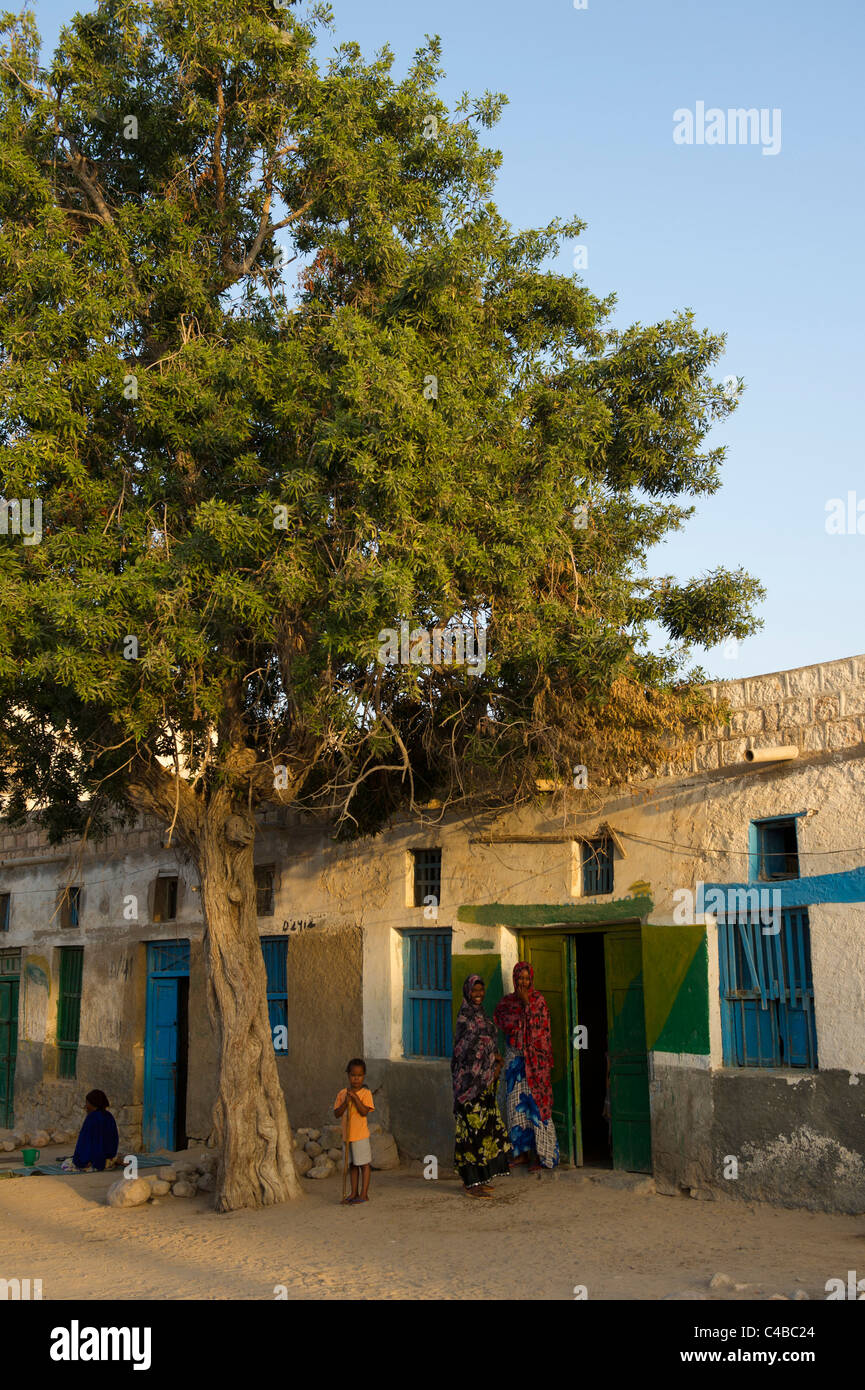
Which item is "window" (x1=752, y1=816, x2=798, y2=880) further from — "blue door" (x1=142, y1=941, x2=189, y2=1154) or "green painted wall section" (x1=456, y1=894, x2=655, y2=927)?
"blue door" (x1=142, y1=941, x2=189, y2=1154)

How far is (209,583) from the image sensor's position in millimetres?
8031

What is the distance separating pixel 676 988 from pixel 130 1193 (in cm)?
498

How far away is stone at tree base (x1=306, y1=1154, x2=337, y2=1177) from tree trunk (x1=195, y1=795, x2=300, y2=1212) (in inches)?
31.2

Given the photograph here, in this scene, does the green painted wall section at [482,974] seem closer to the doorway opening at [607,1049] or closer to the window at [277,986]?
the doorway opening at [607,1049]

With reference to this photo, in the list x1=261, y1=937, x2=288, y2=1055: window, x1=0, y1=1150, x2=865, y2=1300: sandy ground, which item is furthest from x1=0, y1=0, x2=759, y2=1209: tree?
x1=261, y1=937, x2=288, y2=1055: window

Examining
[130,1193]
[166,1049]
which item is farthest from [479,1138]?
[166,1049]

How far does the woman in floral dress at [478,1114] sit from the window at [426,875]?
2021 millimetres

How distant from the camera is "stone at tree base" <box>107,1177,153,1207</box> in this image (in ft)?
32.1

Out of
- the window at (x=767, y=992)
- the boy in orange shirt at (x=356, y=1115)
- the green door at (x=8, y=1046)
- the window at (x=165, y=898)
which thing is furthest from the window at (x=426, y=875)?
the green door at (x=8, y=1046)

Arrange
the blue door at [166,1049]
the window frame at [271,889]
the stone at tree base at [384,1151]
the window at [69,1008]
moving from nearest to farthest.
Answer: the stone at tree base at [384,1151] < the window frame at [271,889] < the blue door at [166,1049] < the window at [69,1008]

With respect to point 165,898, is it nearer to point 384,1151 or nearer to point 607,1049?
point 384,1151

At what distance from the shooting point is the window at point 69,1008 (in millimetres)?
15707

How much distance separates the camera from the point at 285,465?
8.47 metres

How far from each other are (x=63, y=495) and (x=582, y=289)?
5.00 m
